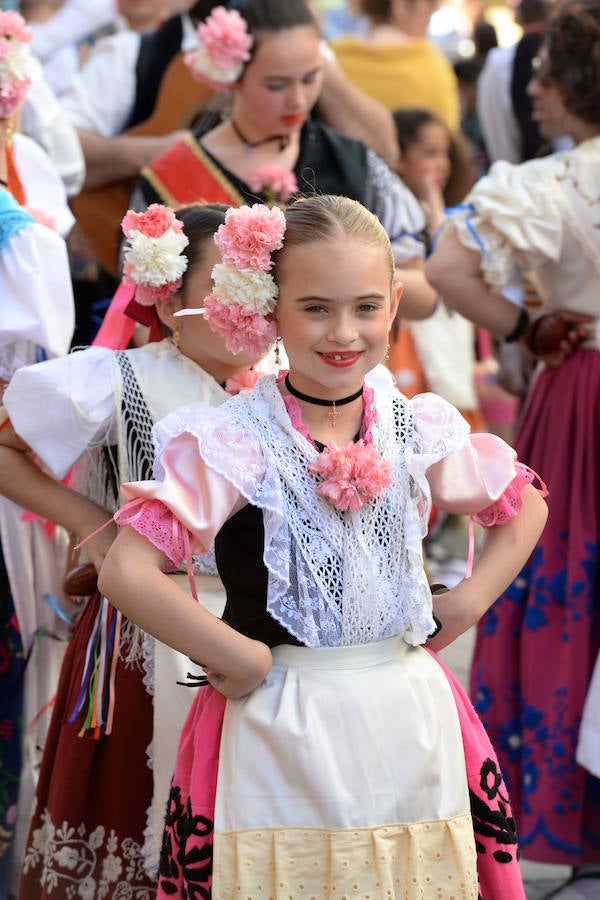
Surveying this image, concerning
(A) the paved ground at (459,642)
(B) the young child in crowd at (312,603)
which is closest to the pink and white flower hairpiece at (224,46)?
(B) the young child in crowd at (312,603)

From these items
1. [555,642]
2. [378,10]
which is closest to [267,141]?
[555,642]

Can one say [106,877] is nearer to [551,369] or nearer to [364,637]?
[364,637]

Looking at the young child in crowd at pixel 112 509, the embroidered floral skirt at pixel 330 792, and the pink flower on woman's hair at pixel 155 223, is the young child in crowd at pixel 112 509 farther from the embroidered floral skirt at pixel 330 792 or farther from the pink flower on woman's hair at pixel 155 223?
the embroidered floral skirt at pixel 330 792

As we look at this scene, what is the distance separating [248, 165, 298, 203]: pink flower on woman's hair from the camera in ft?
10.5

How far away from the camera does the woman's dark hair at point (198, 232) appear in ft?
7.61

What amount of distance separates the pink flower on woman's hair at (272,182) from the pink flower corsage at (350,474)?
1544 millimetres

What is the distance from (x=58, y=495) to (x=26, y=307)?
1.73 feet

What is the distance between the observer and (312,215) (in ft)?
5.89

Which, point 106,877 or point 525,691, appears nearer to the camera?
point 106,877

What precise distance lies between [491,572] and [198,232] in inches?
34.5

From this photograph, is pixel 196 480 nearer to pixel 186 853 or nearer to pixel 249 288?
pixel 249 288

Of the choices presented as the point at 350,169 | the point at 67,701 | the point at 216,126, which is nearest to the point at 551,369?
the point at 350,169

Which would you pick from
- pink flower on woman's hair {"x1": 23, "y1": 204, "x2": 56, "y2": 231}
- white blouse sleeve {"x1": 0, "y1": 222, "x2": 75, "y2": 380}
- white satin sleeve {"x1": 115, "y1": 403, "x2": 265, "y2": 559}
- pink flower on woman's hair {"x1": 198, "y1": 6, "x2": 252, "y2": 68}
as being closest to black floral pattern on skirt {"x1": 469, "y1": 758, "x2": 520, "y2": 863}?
white satin sleeve {"x1": 115, "y1": 403, "x2": 265, "y2": 559}

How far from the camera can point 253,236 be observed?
1.78 metres
